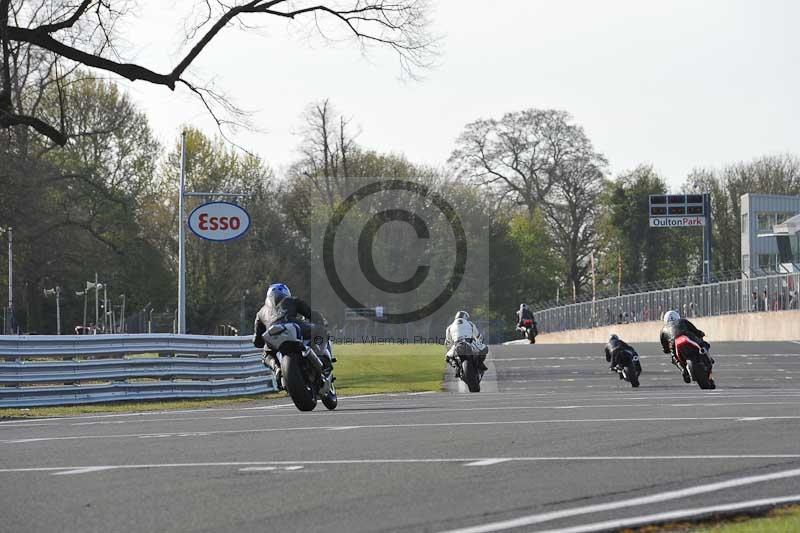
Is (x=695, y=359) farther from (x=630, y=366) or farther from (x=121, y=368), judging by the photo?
(x=121, y=368)

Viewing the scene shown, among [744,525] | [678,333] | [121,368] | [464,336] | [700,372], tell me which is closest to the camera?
[744,525]

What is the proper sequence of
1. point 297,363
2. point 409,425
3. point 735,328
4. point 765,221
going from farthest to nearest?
point 765,221
point 735,328
point 297,363
point 409,425

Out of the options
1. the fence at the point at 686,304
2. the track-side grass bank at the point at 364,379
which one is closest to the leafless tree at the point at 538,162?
the fence at the point at 686,304

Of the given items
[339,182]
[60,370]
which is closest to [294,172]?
[339,182]

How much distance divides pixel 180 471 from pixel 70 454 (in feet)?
A: 6.53

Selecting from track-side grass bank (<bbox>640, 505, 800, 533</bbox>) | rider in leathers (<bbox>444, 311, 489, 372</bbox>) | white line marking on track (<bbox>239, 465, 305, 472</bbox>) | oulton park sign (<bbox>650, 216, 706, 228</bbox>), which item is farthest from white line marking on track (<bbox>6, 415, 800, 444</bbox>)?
oulton park sign (<bbox>650, 216, 706, 228</bbox>)

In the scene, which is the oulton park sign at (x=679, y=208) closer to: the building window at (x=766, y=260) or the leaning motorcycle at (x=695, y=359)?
the building window at (x=766, y=260)

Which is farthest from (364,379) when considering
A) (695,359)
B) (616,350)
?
(695,359)

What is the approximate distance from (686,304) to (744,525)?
2346 inches

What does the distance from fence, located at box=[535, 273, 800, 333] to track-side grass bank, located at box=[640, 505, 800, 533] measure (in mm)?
47451

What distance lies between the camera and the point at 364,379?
123ft

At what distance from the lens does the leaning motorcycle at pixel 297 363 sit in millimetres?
16609

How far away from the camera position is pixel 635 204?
310 ft

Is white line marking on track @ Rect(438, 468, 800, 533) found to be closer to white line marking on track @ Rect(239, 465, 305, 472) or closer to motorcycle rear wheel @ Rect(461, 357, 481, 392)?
white line marking on track @ Rect(239, 465, 305, 472)
